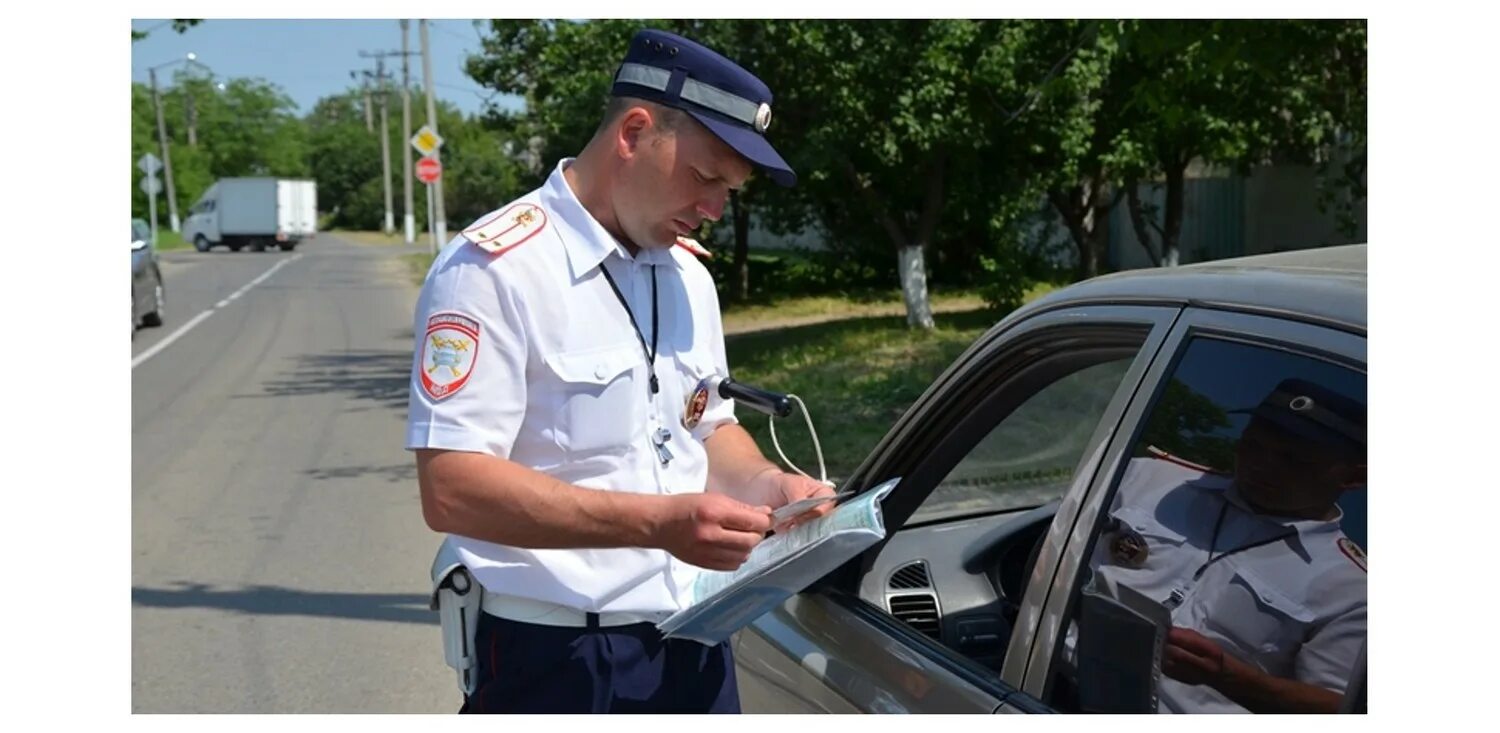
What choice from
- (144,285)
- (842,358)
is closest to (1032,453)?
(842,358)

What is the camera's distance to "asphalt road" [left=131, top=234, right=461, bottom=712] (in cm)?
557

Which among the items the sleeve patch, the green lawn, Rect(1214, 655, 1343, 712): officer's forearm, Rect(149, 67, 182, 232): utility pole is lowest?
the green lawn

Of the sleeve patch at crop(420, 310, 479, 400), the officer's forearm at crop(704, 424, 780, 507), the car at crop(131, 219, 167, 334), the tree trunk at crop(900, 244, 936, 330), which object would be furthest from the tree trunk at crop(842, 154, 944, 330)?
the sleeve patch at crop(420, 310, 479, 400)

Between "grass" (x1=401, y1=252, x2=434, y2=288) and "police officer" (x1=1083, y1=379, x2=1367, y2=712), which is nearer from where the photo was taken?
"police officer" (x1=1083, y1=379, x2=1367, y2=712)

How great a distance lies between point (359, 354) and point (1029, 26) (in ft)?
27.9

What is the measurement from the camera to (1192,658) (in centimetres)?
200

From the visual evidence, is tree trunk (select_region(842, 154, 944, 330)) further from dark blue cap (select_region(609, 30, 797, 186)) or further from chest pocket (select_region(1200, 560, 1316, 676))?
chest pocket (select_region(1200, 560, 1316, 676))

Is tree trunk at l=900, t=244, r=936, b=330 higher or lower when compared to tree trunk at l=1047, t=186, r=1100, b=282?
lower

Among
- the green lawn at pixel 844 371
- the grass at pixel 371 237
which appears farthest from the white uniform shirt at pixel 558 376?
the grass at pixel 371 237

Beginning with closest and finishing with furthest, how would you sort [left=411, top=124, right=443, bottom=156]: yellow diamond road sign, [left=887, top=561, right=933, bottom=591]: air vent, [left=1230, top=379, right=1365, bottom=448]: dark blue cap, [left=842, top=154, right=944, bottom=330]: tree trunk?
[left=1230, top=379, right=1365, bottom=448]: dark blue cap → [left=887, top=561, right=933, bottom=591]: air vent → [left=842, top=154, right=944, bottom=330]: tree trunk → [left=411, top=124, right=443, bottom=156]: yellow diamond road sign

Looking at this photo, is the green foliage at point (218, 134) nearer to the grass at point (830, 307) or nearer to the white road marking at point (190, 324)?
the white road marking at point (190, 324)

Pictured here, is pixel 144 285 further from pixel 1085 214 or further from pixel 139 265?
pixel 1085 214

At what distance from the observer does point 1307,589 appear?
1874mm

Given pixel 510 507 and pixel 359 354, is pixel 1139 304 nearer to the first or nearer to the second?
pixel 510 507
